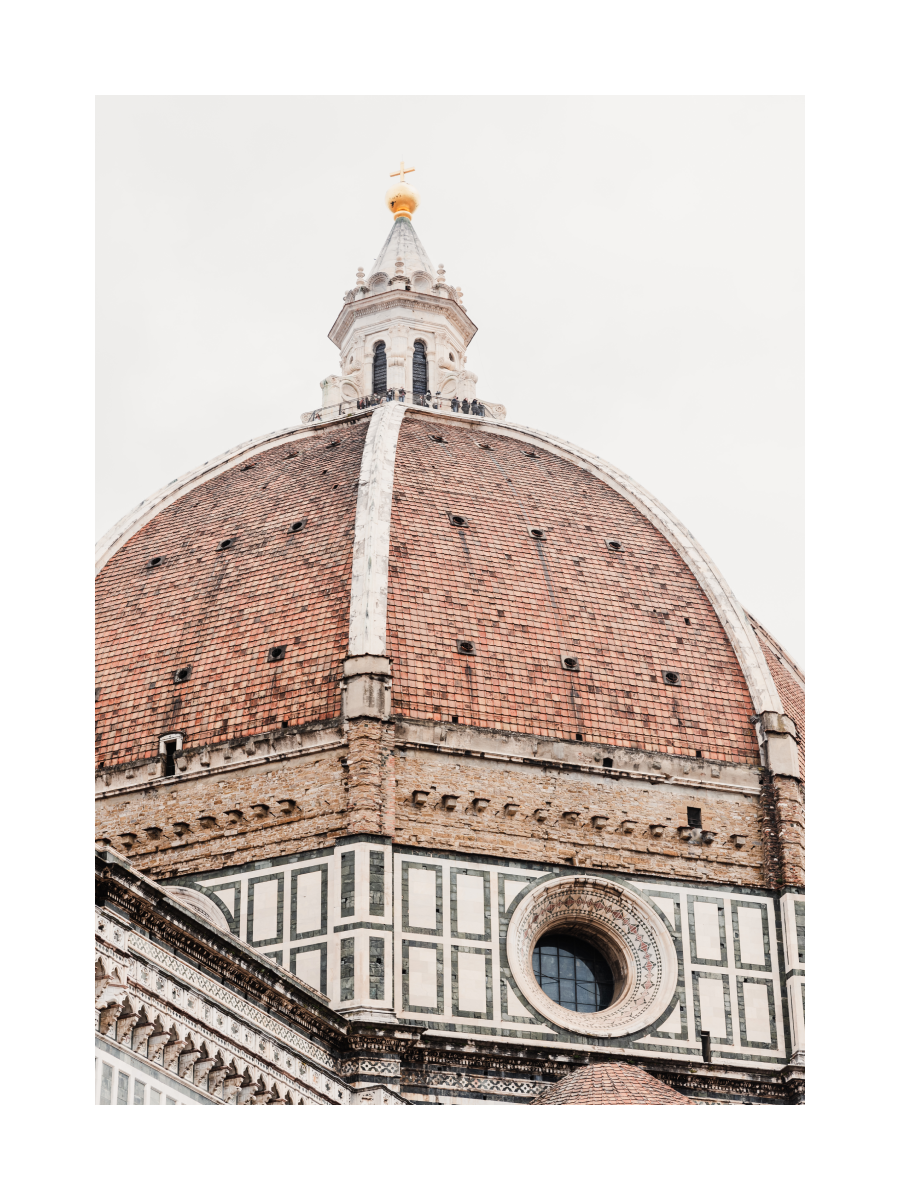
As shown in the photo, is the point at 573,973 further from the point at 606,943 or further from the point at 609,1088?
the point at 609,1088

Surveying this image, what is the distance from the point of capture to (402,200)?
42.1m

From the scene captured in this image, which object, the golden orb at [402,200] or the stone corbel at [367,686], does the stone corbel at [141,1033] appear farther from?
the golden orb at [402,200]

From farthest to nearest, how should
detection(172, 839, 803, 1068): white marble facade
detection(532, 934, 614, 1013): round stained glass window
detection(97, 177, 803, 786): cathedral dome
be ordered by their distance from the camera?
1. detection(97, 177, 803, 786): cathedral dome
2. detection(532, 934, 614, 1013): round stained glass window
3. detection(172, 839, 803, 1068): white marble facade

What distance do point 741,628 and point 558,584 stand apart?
9.56ft

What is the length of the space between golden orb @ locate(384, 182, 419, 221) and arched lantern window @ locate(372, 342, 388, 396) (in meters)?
4.11

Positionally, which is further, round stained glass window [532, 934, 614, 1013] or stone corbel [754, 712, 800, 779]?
stone corbel [754, 712, 800, 779]

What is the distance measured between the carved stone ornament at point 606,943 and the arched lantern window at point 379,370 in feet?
49.5

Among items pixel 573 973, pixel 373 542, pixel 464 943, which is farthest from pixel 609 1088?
pixel 373 542

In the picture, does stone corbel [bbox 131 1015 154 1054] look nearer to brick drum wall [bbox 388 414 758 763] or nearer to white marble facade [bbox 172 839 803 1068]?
white marble facade [bbox 172 839 803 1068]

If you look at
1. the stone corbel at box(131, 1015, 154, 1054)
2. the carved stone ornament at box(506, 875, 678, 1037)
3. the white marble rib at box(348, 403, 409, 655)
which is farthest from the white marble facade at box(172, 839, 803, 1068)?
the stone corbel at box(131, 1015, 154, 1054)

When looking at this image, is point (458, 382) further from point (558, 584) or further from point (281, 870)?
point (281, 870)

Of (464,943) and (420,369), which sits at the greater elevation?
(420,369)

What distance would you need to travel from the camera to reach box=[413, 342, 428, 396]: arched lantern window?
39219mm

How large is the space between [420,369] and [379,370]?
0.81 metres
